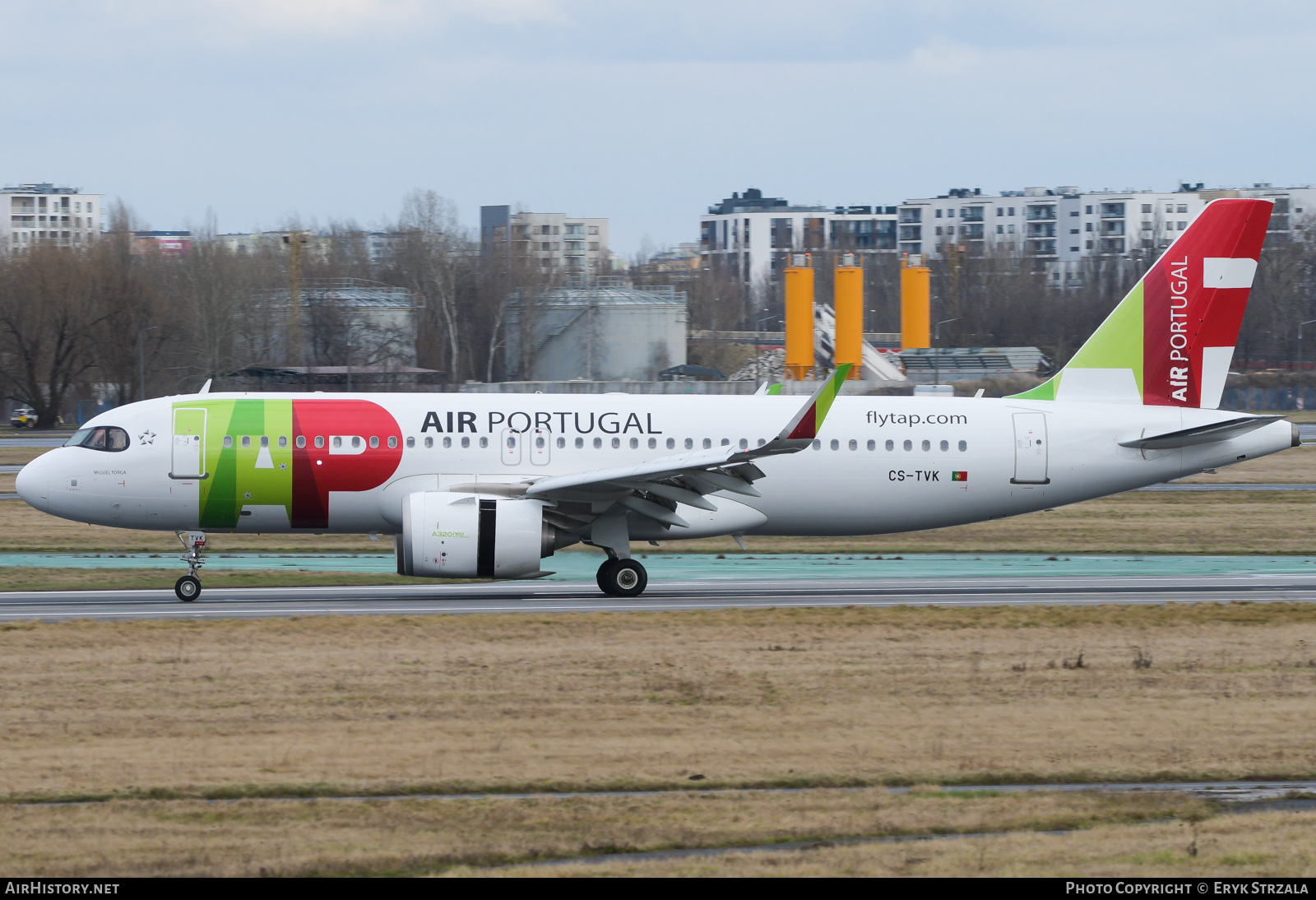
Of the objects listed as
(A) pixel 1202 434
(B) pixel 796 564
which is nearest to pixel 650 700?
(A) pixel 1202 434

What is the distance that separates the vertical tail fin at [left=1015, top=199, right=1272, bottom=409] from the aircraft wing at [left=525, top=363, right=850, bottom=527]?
7.02m

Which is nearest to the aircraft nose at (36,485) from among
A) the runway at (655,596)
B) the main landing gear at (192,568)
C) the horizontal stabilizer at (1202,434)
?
the runway at (655,596)

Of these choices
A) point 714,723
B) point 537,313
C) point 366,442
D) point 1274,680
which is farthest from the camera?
point 537,313

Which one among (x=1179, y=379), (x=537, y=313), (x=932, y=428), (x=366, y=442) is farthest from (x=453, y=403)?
(x=537, y=313)

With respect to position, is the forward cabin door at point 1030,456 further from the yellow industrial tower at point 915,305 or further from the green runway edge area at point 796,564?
the yellow industrial tower at point 915,305

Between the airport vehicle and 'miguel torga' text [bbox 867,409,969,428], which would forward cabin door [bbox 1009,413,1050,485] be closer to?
the airport vehicle

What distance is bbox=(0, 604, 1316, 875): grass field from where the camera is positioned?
1088cm

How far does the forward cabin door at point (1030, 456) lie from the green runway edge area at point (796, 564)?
3296mm

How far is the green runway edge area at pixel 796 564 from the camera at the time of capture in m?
29.7

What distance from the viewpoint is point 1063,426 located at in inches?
1059

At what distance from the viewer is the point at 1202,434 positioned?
87.1 feet

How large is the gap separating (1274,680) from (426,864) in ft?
38.8

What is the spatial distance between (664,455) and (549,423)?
2.14 metres

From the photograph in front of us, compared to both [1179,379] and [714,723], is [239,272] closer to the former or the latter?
[1179,379]
